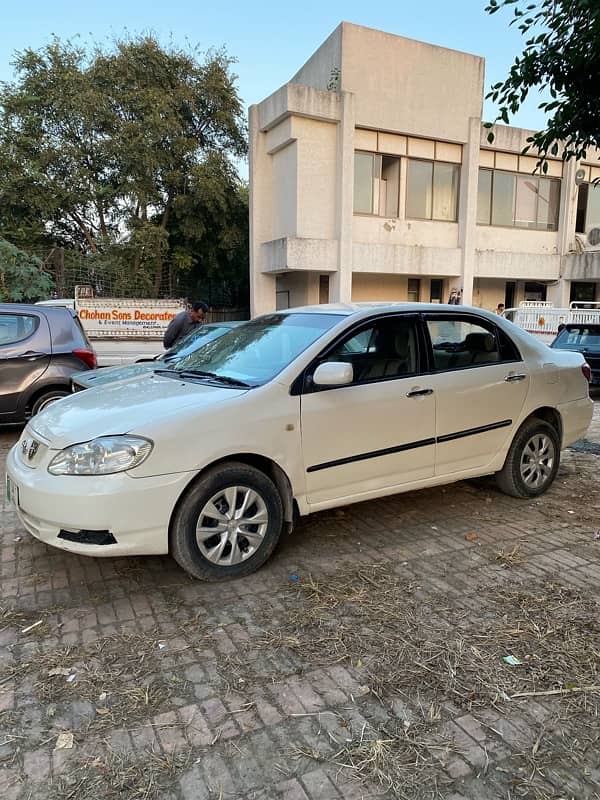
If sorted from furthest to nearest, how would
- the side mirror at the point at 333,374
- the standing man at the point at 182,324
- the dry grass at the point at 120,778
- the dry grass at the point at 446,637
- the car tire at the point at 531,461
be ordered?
the standing man at the point at 182,324 → the car tire at the point at 531,461 → the side mirror at the point at 333,374 → the dry grass at the point at 446,637 → the dry grass at the point at 120,778

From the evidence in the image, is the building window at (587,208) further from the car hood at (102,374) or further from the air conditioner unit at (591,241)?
the car hood at (102,374)

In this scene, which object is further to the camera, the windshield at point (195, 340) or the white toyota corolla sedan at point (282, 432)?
the windshield at point (195, 340)

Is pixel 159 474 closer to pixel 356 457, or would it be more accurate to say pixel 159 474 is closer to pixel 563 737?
pixel 356 457

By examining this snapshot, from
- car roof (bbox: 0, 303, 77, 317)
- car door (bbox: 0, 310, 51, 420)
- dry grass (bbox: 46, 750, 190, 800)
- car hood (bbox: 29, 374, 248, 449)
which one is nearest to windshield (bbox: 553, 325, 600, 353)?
car roof (bbox: 0, 303, 77, 317)

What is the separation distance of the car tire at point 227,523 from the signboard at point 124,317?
7747 millimetres

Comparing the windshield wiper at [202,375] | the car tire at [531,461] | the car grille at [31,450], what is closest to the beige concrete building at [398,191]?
the car tire at [531,461]

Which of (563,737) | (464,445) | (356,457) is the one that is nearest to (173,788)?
(563,737)

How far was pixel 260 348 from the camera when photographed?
4387mm

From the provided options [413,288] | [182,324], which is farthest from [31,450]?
[413,288]

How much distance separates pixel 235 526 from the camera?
362 centimetres

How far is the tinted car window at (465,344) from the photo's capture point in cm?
463

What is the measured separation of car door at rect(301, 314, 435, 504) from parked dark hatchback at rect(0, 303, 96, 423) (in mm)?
4704

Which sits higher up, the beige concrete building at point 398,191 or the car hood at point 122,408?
the beige concrete building at point 398,191

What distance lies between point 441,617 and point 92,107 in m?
22.8
